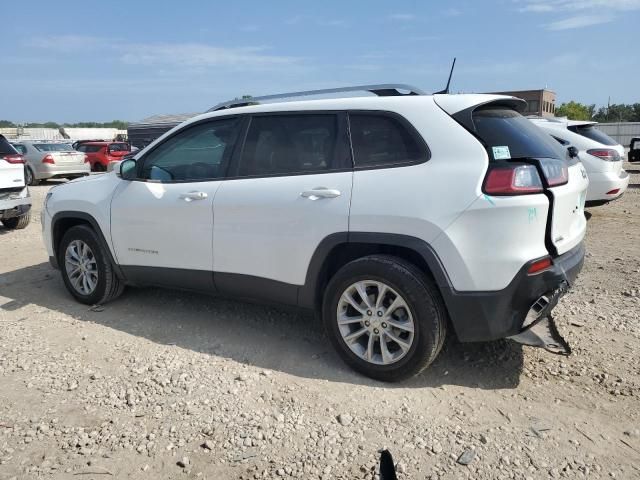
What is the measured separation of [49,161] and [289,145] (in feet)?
51.3

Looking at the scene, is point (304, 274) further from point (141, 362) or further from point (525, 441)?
point (525, 441)

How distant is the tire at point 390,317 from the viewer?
3256 mm

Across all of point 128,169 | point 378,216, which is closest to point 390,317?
point 378,216

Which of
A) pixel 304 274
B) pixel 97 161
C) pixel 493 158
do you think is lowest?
pixel 97 161

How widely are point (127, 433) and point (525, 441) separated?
7.07 feet

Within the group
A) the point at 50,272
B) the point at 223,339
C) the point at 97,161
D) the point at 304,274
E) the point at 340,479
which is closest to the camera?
the point at 340,479

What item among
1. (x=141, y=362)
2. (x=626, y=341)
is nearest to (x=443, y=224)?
(x=626, y=341)

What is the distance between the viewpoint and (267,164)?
13.0 ft

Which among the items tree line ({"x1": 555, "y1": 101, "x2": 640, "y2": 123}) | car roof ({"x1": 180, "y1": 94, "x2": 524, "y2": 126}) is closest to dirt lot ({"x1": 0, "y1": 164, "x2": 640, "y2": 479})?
car roof ({"x1": 180, "y1": 94, "x2": 524, "y2": 126})

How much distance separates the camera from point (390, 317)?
341cm

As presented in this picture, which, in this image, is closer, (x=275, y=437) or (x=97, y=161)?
(x=275, y=437)

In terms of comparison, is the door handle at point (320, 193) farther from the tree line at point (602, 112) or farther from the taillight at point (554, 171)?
the tree line at point (602, 112)

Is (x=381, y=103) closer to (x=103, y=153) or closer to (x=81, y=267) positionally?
(x=81, y=267)

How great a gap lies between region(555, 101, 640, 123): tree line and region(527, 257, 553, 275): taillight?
205 ft
